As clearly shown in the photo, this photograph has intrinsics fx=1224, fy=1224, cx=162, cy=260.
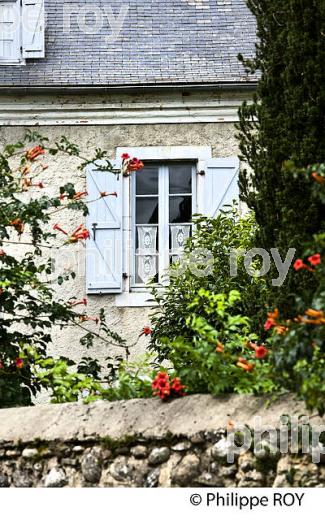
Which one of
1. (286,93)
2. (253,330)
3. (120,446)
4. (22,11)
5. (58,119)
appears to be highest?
(22,11)

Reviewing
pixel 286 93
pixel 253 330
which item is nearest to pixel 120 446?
pixel 253 330

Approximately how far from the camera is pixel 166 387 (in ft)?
20.8

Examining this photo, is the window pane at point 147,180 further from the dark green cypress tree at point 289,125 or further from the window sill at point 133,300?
the dark green cypress tree at point 289,125

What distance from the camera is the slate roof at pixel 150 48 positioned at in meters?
12.2

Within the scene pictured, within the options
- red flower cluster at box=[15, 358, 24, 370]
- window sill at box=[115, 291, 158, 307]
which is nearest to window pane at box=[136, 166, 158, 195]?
window sill at box=[115, 291, 158, 307]

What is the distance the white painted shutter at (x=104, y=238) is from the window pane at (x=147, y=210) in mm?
265

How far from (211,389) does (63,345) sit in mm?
5553

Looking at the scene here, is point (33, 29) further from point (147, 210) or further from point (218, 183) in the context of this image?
point (218, 183)

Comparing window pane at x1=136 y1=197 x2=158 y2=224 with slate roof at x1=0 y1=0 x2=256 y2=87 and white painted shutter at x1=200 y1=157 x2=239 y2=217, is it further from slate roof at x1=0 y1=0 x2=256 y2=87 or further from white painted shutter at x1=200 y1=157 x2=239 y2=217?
slate roof at x1=0 y1=0 x2=256 y2=87

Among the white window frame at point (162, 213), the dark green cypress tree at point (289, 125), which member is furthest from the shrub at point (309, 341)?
the white window frame at point (162, 213)

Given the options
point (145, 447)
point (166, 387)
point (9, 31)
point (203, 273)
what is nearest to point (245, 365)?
point (166, 387)

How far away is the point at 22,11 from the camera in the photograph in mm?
12820

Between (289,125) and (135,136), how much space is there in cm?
471

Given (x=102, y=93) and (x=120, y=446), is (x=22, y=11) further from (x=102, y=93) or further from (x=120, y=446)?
(x=120, y=446)
